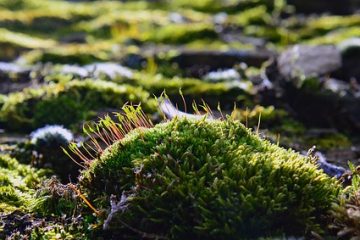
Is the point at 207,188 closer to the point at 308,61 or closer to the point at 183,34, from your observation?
the point at 308,61

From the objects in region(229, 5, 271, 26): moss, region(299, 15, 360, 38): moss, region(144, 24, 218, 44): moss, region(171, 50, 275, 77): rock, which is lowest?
region(299, 15, 360, 38): moss

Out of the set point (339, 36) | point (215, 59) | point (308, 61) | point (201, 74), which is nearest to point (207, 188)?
point (308, 61)

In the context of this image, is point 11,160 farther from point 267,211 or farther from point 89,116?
point 267,211

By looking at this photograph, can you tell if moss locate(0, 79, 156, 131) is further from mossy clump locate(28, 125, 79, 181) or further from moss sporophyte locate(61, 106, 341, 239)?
moss sporophyte locate(61, 106, 341, 239)

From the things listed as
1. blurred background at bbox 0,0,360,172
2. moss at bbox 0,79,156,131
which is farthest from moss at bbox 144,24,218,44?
moss at bbox 0,79,156,131

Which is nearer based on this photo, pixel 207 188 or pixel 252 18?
pixel 207 188

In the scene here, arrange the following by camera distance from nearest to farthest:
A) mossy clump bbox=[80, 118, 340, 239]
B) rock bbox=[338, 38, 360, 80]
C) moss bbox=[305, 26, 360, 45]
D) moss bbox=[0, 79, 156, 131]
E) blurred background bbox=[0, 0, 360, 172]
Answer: mossy clump bbox=[80, 118, 340, 239]
moss bbox=[0, 79, 156, 131]
blurred background bbox=[0, 0, 360, 172]
rock bbox=[338, 38, 360, 80]
moss bbox=[305, 26, 360, 45]
